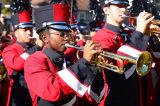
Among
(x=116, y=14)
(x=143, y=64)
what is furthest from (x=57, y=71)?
(x=116, y=14)

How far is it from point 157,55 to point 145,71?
1.39 metres

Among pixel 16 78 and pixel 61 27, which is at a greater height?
pixel 61 27

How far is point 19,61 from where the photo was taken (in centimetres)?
623

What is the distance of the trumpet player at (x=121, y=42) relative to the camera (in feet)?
13.1

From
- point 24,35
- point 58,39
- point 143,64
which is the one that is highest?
point 58,39

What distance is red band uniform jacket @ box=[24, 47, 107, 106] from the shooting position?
3.48 m

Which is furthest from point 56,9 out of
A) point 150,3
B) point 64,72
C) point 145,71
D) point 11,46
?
point 150,3

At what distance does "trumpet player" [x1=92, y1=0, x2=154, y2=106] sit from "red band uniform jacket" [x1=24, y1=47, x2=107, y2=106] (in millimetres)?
304

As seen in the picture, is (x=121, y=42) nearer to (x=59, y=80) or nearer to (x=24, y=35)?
(x=59, y=80)

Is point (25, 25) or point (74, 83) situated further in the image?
point (25, 25)

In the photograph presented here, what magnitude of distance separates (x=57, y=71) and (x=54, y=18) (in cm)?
54

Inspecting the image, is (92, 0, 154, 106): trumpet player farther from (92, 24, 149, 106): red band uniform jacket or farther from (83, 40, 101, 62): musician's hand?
(83, 40, 101, 62): musician's hand

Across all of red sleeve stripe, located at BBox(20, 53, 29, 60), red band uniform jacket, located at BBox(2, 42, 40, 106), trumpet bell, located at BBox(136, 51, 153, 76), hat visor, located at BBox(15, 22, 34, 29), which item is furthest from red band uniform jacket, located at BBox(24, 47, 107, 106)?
hat visor, located at BBox(15, 22, 34, 29)

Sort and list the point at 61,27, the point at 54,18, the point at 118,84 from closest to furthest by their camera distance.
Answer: the point at 61,27 → the point at 54,18 → the point at 118,84
